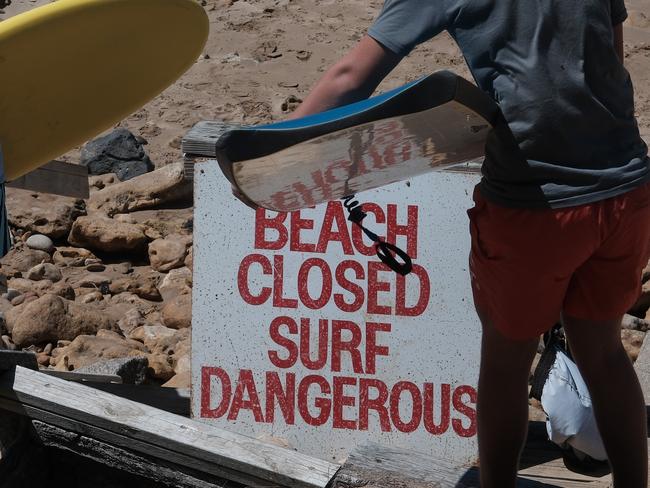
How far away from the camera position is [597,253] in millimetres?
2299

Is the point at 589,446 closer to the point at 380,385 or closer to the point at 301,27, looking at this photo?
the point at 380,385

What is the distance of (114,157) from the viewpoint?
7.61m

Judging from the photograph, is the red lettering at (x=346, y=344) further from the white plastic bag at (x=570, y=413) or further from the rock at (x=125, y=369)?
the rock at (x=125, y=369)

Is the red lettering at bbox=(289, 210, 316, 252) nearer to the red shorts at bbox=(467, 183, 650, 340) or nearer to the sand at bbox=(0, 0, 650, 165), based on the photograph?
the red shorts at bbox=(467, 183, 650, 340)

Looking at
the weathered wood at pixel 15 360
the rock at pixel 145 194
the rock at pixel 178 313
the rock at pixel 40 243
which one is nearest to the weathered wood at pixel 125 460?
the weathered wood at pixel 15 360

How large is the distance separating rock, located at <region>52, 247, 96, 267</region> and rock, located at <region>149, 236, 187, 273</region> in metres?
0.39

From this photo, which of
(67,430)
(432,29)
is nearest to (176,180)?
(67,430)

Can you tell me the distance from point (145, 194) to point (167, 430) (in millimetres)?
4047

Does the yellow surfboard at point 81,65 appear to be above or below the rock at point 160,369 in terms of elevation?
above

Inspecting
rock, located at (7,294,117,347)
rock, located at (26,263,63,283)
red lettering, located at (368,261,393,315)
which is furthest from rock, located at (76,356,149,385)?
rock, located at (26,263,63,283)

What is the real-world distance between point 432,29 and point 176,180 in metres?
4.76

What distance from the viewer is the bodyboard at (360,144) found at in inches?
83.6

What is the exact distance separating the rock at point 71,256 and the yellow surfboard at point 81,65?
2.33m

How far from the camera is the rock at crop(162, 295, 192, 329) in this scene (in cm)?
533
